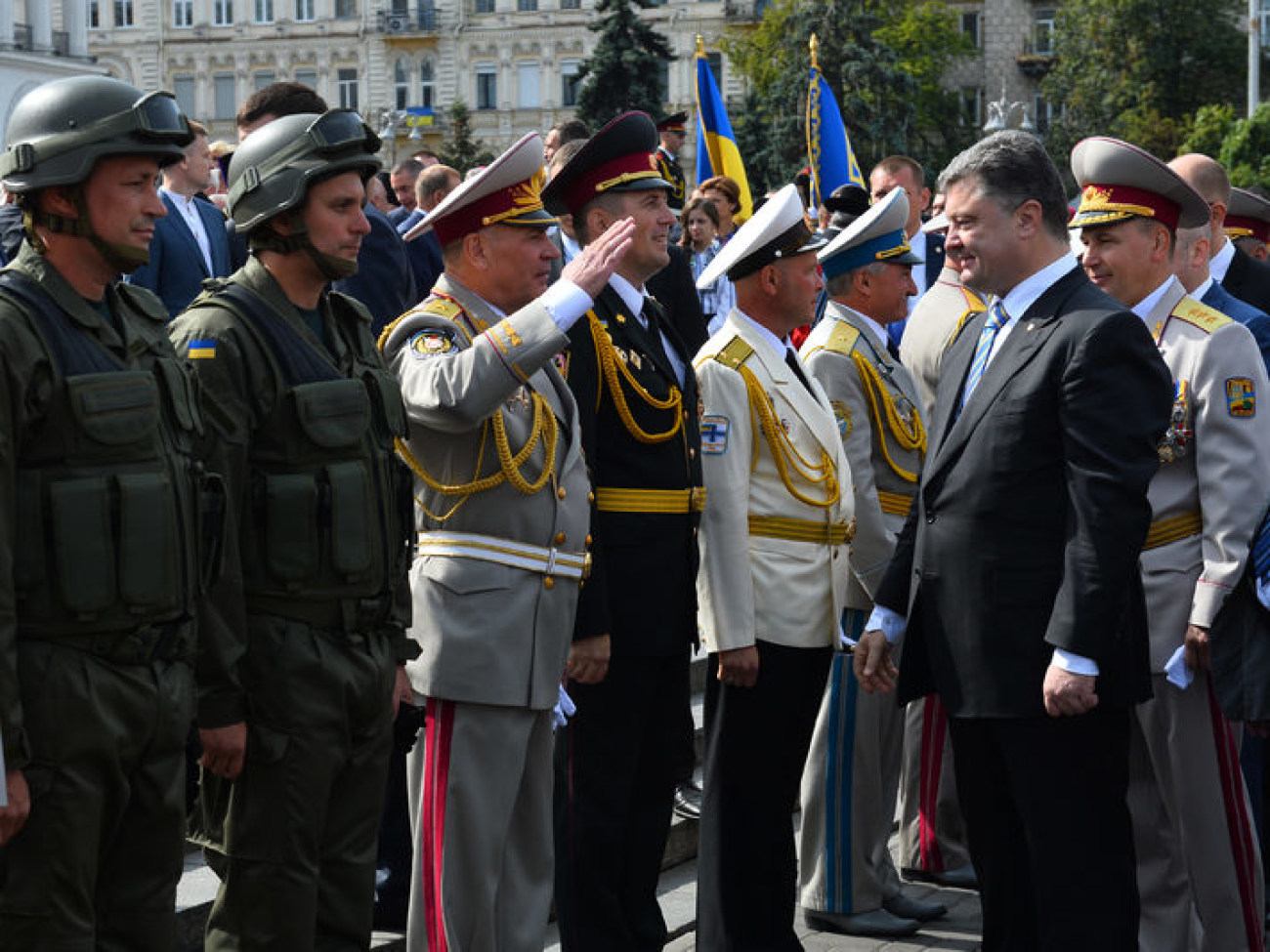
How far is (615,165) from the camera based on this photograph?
573 cm

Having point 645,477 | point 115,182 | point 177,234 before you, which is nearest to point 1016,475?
point 645,477

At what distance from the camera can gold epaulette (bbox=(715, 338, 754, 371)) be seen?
6004mm

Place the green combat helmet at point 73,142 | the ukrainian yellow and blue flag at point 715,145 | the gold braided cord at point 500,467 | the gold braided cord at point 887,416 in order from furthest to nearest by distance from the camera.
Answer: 1. the ukrainian yellow and blue flag at point 715,145
2. the gold braided cord at point 887,416
3. the gold braided cord at point 500,467
4. the green combat helmet at point 73,142

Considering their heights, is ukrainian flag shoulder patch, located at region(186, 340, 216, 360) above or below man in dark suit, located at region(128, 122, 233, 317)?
below

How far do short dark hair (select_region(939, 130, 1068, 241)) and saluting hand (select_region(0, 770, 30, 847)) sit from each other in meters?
2.79

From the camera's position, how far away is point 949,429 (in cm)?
518

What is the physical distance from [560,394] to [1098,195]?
1756 mm

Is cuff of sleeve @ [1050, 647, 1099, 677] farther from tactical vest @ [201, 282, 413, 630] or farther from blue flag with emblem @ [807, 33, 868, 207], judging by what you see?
blue flag with emblem @ [807, 33, 868, 207]

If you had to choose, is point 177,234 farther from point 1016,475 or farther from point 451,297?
point 1016,475

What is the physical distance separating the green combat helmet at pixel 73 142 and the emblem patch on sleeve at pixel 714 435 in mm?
2259

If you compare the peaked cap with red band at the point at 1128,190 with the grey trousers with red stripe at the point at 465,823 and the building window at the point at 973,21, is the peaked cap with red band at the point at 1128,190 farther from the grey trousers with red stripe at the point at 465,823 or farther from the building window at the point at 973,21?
the building window at the point at 973,21

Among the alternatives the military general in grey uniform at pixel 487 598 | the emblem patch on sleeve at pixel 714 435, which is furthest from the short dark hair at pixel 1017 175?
the emblem patch on sleeve at pixel 714 435

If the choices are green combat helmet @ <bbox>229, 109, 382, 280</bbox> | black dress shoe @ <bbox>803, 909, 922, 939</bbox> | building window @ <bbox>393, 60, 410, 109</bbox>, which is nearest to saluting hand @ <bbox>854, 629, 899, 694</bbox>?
black dress shoe @ <bbox>803, 909, 922, 939</bbox>

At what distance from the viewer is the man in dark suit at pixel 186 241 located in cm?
749
